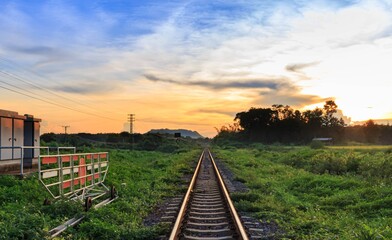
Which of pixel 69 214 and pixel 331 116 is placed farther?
pixel 331 116

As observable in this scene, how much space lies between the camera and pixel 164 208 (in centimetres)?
1107

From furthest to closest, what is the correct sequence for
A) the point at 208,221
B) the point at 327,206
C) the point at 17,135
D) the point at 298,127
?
the point at 298,127 → the point at 17,135 → the point at 327,206 → the point at 208,221

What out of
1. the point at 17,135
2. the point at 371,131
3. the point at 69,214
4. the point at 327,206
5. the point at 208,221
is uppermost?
the point at 371,131

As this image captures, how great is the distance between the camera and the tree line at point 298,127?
122 meters

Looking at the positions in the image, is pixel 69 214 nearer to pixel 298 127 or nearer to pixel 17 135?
pixel 17 135

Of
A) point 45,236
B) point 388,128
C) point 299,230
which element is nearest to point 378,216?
point 299,230

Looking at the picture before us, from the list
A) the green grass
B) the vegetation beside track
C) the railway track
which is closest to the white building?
the green grass

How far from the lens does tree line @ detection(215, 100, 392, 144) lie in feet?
399

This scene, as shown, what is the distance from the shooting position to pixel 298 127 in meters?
121

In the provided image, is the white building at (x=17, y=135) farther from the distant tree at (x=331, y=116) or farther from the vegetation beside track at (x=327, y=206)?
the distant tree at (x=331, y=116)

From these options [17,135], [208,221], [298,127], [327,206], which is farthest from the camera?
[298,127]

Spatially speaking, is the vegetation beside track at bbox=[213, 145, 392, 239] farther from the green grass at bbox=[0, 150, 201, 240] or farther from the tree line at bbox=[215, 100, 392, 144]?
the tree line at bbox=[215, 100, 392, 144]

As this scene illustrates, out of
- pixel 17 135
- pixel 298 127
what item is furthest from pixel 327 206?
pixel 298 127

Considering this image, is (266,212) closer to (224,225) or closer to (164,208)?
(224,225)
